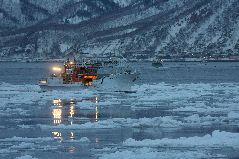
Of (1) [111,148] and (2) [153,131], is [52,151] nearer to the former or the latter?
(1) [111,148]

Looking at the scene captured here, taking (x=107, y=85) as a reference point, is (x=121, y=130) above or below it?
below

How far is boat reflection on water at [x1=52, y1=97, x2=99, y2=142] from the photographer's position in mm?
34969

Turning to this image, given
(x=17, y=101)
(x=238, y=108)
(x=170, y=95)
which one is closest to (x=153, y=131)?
(x=238, y=108)

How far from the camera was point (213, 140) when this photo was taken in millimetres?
31828

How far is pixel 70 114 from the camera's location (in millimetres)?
46562

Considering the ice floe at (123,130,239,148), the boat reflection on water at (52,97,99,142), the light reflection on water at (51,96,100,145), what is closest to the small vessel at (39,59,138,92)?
the light reflection on water at (51,96,100,145)

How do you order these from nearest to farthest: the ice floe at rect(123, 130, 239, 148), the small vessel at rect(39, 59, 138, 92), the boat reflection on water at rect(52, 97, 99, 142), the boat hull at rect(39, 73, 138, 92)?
the ice floe at rect(123, 130, 239, 148)
the boat reflection on water at rect(52, 97, 99, 142)
the boat hull at rect(39, 73, 138, 92)
the small vessel at rect(39, 59, 138, 92)

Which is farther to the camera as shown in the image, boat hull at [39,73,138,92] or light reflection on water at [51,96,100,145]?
boat hull at [39,73,138,92]

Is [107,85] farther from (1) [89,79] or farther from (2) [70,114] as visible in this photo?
(2) [70,114]

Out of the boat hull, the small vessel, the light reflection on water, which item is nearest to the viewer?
the light reflection on water

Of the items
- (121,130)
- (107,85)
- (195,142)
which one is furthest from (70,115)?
(107,85)

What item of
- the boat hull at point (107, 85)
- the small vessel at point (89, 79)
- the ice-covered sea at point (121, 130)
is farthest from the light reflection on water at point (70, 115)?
the small vessel at point (89, 79)

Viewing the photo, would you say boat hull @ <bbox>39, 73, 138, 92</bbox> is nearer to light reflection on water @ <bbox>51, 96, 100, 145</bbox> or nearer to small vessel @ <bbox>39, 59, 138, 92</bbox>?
small vessel @ <bbox>39, 59, 138, 92</bbox>

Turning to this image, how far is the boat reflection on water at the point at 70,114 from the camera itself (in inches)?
1377
